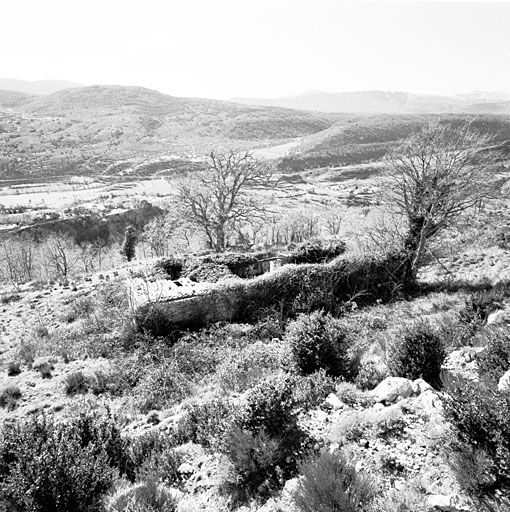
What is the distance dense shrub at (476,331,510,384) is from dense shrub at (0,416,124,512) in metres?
5.68

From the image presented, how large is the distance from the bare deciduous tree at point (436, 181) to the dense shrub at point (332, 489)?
45.9 feet

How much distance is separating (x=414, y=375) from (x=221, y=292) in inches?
304

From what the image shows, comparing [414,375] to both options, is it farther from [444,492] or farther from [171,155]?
[171,155]

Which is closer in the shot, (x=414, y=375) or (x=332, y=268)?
(x=414, y=375)

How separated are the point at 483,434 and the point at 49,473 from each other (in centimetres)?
489

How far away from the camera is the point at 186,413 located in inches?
287

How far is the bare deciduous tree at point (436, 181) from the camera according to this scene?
15.8 metres

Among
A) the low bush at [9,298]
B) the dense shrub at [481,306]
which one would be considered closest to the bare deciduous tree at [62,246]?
the low bush at [9,298]

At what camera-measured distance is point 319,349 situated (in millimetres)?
8664

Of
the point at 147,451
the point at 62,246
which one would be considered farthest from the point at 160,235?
the point at 147,451

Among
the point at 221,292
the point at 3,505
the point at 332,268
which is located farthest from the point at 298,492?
the point at 332,268

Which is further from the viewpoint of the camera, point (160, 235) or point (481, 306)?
point (160, 235)

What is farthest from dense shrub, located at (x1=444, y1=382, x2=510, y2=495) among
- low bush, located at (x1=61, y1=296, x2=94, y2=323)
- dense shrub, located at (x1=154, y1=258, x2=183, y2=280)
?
low bush, located at (x1=61, y1=296, x2=94, y2=323)

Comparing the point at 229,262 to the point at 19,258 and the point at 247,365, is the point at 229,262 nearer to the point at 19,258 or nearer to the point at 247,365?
the point at 247,365
